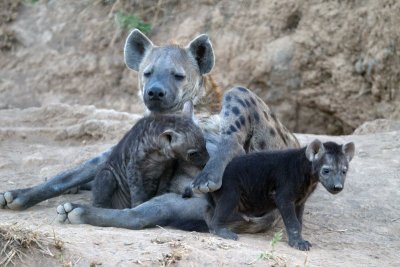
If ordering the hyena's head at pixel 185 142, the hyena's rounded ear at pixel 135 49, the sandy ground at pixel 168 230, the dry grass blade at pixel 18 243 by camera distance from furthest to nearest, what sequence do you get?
1. the hyena's rounded ear at pixel 135 49
2. the hyena's head at pixel 185 142
3. the sandy ground at pixel 168 230
4. the dry grass blade at pixel 18 243

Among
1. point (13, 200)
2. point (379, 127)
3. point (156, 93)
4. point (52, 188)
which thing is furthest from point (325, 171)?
point (379, 127)

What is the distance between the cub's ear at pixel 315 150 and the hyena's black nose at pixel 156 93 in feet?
4.20

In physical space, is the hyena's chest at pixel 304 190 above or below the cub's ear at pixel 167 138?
below

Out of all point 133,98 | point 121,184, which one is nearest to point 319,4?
point 133,98

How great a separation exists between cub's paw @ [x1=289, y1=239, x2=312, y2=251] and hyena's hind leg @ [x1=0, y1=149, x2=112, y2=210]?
1.67 metres

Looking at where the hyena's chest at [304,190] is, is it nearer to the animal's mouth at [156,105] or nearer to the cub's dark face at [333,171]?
the cub's dark face at [333,171]

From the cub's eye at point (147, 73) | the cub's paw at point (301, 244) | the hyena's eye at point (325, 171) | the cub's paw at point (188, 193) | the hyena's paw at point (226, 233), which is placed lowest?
the hyena's paw at point (226, 233)

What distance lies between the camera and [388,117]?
9.46 meters

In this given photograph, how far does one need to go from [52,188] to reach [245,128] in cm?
141

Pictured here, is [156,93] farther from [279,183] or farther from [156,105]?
[279,183]

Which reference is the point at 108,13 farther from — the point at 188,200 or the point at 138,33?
the point at 188,200

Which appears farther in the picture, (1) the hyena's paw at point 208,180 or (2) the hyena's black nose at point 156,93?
(2) the hyena's black nose at point 156,93

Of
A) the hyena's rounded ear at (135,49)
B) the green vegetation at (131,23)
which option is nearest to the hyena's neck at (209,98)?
the hyena's rounded ear at (135,49)

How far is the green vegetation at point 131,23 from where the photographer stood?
407 inches
